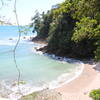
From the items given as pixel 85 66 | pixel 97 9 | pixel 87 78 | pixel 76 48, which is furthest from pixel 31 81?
pixel 97 9

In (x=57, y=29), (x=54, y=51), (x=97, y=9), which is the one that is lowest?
(x=54, y=51)

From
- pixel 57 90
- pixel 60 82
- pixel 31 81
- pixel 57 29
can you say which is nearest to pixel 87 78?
pixel 60 82

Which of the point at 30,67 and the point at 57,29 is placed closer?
the point at 30,67

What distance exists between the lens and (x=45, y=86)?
39.5 ft

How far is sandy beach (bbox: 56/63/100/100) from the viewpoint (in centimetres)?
1005

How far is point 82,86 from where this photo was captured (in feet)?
38.0

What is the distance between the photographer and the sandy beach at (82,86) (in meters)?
10.0

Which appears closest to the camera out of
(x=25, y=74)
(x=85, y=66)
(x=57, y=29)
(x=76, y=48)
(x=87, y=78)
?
(x=87, y=78)

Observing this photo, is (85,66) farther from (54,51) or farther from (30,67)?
(54,51)

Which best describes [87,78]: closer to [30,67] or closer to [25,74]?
[25,74]

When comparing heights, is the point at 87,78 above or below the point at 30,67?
above

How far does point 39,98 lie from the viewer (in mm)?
10086

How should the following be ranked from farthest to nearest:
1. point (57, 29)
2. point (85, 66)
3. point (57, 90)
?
point (57, 29) → point (85, 66) → point (57, 90)

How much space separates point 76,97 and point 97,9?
625 cm
